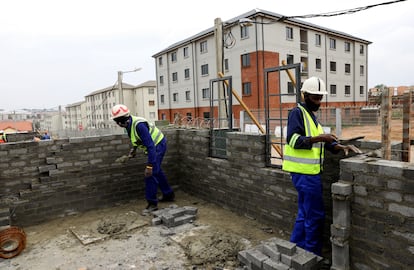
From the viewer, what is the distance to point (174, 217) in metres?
5.23

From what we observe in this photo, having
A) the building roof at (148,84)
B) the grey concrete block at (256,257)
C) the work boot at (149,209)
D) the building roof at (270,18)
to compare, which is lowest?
the work boot at (149,209)

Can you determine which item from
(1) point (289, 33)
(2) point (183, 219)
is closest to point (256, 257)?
(2) point (183, 219)

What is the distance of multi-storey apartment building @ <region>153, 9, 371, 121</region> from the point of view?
934 inches

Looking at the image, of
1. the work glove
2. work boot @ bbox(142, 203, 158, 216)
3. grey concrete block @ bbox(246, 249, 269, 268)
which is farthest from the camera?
the work glove

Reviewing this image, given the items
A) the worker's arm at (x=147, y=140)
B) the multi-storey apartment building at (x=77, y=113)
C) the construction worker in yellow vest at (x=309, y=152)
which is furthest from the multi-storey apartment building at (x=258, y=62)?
the multi-storey apartment building at (x=77, y=113)

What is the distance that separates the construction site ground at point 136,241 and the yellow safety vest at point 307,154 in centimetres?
141

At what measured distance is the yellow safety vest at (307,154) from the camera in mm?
3588

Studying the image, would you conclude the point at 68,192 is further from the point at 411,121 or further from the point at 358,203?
the point at 411,121

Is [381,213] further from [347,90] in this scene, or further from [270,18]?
[347,90]

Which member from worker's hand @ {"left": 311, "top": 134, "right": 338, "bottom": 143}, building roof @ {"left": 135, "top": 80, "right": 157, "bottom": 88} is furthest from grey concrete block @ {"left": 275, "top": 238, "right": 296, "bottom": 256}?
building roof @ {"left": 135, "top": 80, "right": 157, "bottom": 88}

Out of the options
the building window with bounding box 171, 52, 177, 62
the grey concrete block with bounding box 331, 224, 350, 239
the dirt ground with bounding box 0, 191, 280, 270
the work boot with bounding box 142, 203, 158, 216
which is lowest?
the dirt ground with bounding box 0, 191, 280, 270

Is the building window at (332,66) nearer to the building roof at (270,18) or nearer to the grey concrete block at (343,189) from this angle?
the building roof at (270,18)

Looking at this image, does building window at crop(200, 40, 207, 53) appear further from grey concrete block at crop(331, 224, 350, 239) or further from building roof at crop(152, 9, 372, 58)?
grey concrete block at crop(331, 224, 350, 239)

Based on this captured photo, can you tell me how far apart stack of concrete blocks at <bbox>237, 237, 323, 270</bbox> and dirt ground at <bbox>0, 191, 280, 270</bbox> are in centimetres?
39
